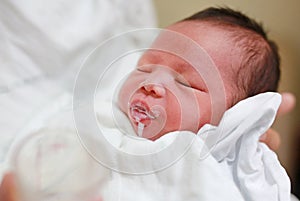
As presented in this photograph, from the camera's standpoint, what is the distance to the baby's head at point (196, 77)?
2.16 feet

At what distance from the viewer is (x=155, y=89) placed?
644 millimetres

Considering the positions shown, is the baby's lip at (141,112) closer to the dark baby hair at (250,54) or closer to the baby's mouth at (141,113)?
the baby's mouth at (141,113)

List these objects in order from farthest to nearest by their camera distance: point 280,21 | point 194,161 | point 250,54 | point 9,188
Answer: point 280,21 < point 250,54 < point 194,161 < point 9,188

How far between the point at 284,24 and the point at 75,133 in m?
0.83

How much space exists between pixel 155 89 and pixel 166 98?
3 centimetres

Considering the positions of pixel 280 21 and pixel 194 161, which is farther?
pixel 280 21

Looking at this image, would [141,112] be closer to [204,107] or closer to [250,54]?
[204,107]

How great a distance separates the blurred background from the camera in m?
1.16

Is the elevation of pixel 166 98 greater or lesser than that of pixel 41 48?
lesser

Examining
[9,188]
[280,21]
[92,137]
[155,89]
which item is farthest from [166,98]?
[280,21]

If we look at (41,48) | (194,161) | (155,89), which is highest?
(41,48)

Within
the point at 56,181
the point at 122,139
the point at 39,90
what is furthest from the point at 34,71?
the point at 56,181

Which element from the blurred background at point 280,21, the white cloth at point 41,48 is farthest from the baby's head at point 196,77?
the blurred background at point 280,21

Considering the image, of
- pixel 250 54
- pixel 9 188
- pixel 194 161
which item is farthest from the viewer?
Answer: pixel 250 54
